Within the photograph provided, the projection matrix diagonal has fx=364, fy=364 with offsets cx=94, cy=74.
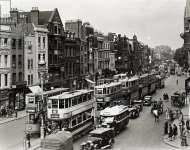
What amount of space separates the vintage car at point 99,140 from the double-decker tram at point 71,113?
3.68 meters

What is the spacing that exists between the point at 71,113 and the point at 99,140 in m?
5.15

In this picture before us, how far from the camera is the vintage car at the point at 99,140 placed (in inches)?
1099

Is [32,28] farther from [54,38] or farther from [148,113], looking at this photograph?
[148,113]

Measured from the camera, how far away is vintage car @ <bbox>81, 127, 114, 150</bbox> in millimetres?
27906

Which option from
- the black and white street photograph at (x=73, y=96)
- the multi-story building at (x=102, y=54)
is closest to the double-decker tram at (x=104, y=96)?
the black and white street photograph at (x=73, y=96)

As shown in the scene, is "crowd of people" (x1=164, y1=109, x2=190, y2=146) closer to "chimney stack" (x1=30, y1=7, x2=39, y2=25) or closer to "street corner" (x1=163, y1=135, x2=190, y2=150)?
"street corner" (x1=163, y1=135, x2=190, y2=150)

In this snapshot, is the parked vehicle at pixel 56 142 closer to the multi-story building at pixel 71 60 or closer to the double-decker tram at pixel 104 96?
the double-decker tram at pixel 104 96

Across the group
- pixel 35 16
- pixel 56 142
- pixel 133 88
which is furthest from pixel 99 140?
pixel 35 16

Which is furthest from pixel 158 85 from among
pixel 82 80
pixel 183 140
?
pixel 183 140

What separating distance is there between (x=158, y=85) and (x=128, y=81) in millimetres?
29645

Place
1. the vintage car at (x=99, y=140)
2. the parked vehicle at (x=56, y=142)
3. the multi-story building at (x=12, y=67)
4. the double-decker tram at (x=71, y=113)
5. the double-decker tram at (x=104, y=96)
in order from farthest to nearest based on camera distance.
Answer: the multi-story building at (x=12, y=67) → the double-decker tram at (x=104, y=96) → the double-decker tram at (x=71, y=113) → the vintage car at (x=99, y=140) → the parked vehicle at (x=56, y=142)

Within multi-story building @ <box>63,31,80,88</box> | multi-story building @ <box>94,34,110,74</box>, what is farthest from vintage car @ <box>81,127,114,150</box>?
multi-story building @ <box>94,34,110,74</box>

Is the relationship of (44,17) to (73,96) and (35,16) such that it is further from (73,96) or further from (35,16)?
(73,96)

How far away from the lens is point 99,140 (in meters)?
29.3
